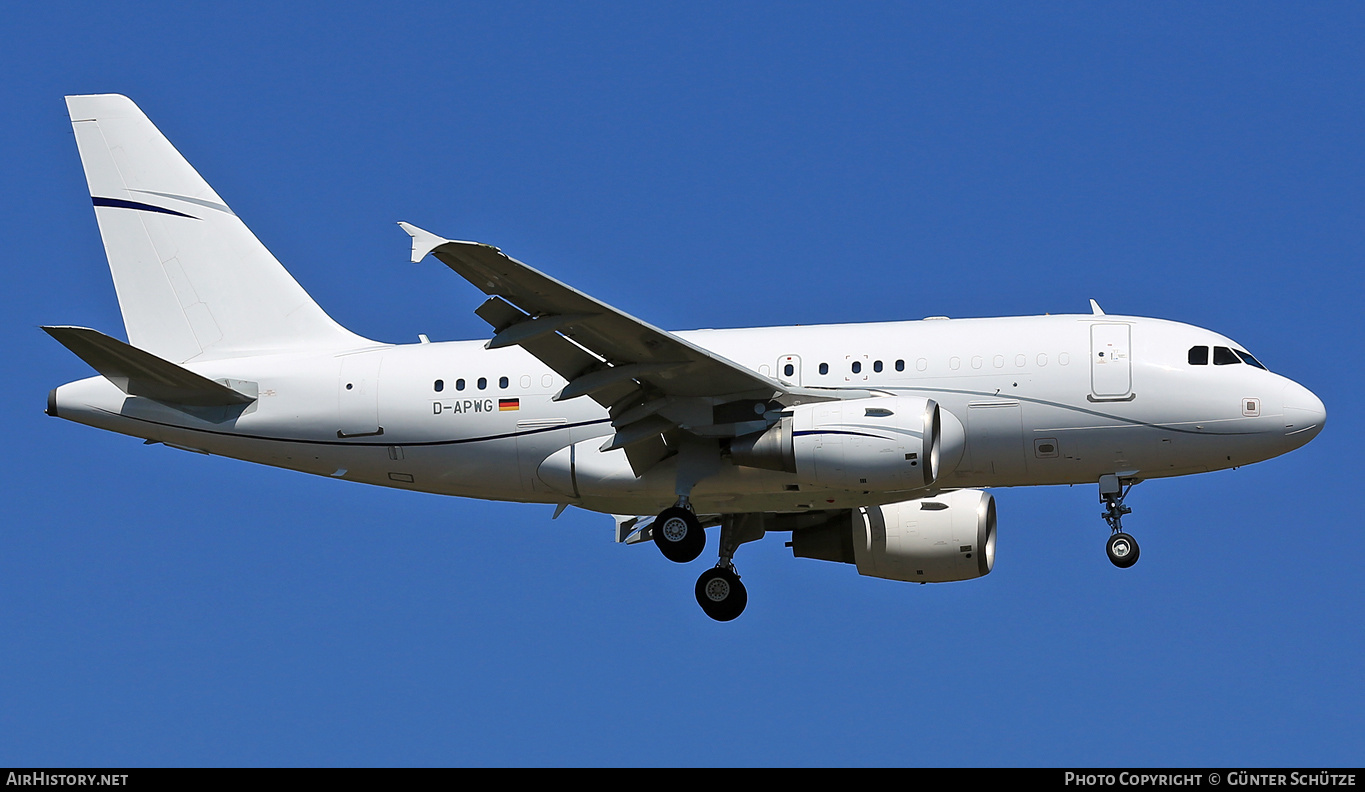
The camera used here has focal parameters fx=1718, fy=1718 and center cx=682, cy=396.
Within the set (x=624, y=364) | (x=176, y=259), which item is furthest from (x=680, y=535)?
(x=176, y=259)

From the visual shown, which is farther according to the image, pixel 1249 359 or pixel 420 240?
pixel 1249 359

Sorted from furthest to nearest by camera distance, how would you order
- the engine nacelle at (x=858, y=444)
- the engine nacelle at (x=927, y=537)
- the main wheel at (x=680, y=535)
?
the engine nacelle at (x=927, y=537)
the main wheel at (x=680, y=535)
the engine nacelle at (x=858, y=444)

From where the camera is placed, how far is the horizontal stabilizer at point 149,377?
97.5 ft

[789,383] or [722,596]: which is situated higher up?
[789,383]

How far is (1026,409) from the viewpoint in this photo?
94.7 ft

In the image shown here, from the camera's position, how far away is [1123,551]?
96.3ft

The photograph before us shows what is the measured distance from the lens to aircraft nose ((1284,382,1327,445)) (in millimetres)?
28781

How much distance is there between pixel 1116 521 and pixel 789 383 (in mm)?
6108

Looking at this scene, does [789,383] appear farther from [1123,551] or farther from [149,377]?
[149,377]

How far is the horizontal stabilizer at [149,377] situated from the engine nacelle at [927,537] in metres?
11.9

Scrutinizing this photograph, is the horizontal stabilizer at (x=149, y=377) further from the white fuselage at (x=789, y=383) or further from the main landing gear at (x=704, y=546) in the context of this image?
the main landing gear at (x=704, y=546)

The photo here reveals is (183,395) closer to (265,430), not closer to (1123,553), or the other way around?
(265,430)

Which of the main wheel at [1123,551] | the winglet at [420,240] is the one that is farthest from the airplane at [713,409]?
the winglet at [420,240]
